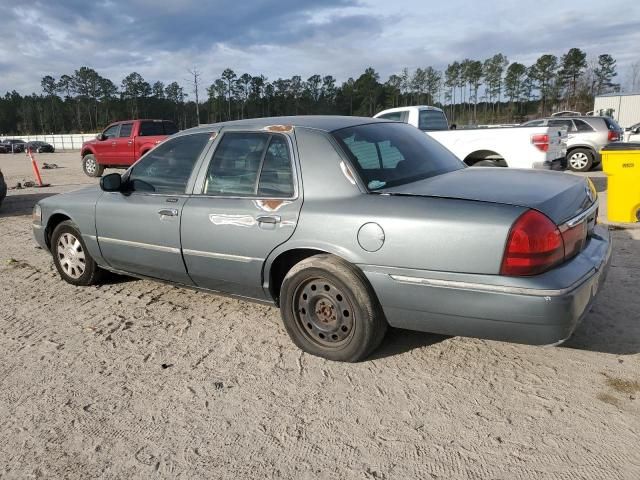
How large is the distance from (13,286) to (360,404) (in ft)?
13.5

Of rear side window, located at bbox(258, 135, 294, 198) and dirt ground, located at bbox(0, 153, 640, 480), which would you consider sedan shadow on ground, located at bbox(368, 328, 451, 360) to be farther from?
rear side window, located at bbox(258, 135, 294, 198)

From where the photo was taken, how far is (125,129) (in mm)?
15422

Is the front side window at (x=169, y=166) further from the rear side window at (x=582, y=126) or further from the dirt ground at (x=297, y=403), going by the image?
the rear side window at (x=582, y=126)

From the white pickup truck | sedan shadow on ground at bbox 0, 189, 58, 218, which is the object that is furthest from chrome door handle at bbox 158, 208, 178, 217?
A: sedan shadow on ground at bbox 0, 189, 58, 218

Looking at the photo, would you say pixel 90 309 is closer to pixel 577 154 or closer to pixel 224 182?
pixel 224 182

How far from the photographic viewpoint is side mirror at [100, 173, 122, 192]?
166 inches

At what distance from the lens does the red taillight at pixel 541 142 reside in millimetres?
8352

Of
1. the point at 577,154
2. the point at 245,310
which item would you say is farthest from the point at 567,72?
the point at 245,310

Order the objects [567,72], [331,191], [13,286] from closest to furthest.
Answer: [331,191] < [13,286] < [567,72]

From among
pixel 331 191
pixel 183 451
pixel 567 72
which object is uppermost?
pixel 567 72

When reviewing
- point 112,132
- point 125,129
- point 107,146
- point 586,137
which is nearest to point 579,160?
point 586,137

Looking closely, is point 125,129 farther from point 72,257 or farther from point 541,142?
point 541,142

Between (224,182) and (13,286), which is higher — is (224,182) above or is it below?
above

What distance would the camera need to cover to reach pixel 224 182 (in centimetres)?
363
